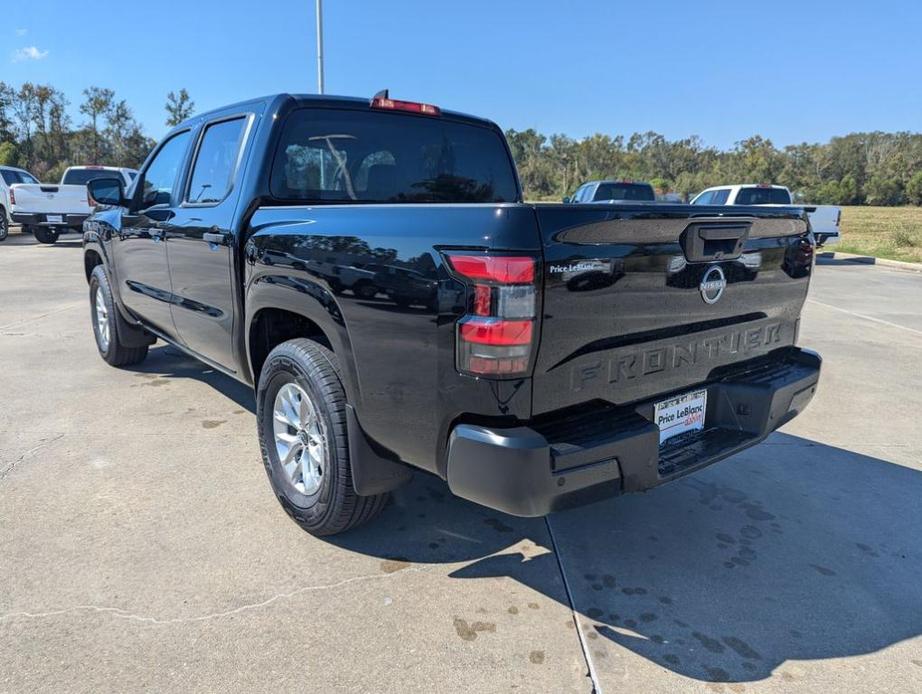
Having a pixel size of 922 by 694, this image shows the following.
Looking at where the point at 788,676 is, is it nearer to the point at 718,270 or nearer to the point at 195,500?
the point at 718,270

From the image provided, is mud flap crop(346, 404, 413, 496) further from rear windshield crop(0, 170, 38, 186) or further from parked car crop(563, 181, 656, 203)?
rear windshield crop(0, 170, 38, 186)

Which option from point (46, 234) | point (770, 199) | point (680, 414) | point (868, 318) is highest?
point (770, 199)

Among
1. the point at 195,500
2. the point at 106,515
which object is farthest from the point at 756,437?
the point at 106,515

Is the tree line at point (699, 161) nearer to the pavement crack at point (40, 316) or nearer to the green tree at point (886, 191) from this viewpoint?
the green tree at point (886, 191)

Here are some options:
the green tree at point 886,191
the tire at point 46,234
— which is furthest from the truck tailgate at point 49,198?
the green tree at point 886,191

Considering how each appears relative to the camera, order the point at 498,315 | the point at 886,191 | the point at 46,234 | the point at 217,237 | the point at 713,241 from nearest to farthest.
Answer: the point at 498,315 → the point at 713,241 → the point at 217,237 → the point at 46,234 → the point at 886,191

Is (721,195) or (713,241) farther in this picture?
(721,195)

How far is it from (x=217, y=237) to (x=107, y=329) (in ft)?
9.51

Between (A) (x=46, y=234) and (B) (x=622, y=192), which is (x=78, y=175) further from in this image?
(B) (x=622, y=192)

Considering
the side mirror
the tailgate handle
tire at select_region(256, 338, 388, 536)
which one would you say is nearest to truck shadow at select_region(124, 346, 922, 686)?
tire at select_region(256, 338, 388, 536)

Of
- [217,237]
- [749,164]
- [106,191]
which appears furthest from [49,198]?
[749,164]

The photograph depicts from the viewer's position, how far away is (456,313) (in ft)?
7.20

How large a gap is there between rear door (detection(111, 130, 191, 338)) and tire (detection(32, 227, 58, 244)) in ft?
→ 50.4

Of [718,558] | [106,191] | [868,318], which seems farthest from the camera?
[868,318]
